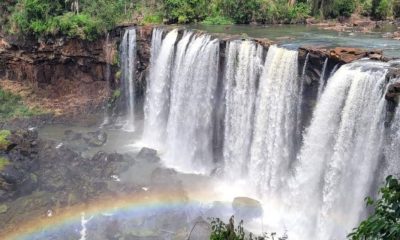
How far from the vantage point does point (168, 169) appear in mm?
21312

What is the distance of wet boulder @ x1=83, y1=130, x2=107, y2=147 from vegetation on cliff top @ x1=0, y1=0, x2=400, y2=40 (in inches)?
243

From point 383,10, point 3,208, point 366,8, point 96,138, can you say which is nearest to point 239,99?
point 96,138

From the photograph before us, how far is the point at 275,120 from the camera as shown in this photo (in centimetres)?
1812

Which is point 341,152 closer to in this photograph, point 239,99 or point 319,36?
point 239,99

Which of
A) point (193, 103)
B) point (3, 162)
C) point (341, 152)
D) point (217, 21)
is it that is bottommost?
point (3, 162)

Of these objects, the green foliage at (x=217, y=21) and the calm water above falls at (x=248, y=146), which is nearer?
the calm water above falls at (x=248, y=146)

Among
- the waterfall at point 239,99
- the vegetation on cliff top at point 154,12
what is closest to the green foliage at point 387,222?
the waterfall at point 239,99

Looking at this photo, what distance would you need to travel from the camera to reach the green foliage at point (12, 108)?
28.1 m

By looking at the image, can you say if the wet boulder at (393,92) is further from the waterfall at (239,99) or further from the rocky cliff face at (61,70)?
the rocky cliff face at (61,70)

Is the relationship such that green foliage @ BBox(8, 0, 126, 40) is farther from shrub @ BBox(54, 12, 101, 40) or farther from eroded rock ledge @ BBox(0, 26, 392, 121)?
eroded rock ledge @ BBox(0, 26, 392, 121)

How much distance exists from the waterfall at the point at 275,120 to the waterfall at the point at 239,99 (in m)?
0.70

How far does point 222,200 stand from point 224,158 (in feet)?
9.25

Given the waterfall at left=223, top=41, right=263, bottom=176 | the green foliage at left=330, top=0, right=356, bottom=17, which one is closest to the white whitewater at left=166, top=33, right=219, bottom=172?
the waterfall at left=223, top=41, right=263, bottom=176

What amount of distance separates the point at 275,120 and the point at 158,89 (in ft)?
28.8
